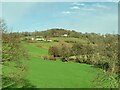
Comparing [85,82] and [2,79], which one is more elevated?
[2,79]

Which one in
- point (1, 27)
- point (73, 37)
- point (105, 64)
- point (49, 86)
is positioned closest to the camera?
point (1, 27)

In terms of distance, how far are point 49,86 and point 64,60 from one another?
28.8 meters

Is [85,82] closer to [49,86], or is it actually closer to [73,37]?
[49,86]

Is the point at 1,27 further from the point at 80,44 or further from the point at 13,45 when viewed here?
the point at 80,44

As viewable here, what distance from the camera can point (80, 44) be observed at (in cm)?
6169

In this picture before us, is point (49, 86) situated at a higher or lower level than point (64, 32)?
lower

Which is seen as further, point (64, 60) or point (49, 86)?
point (64, 60)

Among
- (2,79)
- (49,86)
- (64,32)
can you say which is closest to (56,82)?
(49,86)

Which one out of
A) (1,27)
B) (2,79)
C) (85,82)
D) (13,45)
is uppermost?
(1,27)

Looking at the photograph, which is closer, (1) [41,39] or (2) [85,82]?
(2) [85,82]

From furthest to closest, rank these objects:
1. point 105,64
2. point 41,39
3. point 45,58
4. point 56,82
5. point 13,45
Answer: point 41,39
point 45,58
point 56,82
point 105,64
point 13,45

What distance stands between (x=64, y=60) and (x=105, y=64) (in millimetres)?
32526

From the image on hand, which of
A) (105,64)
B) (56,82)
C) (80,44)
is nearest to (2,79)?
(105,64)

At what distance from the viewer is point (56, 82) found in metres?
34.0
